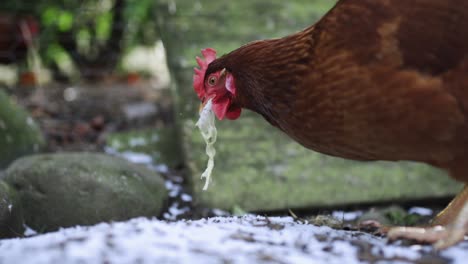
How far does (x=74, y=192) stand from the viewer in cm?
305

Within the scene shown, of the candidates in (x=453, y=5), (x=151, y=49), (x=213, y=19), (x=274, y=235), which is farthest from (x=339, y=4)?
(x=151, y=49)

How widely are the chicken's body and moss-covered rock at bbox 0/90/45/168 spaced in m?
2.56

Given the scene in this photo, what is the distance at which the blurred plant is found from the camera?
7.14 m

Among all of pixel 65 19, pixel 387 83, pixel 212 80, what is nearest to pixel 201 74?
pixel 212 80

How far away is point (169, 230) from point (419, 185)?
90.3 inches

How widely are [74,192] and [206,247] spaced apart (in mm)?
1506

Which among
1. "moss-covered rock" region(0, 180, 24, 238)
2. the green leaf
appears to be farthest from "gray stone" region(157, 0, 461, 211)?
the green leaf

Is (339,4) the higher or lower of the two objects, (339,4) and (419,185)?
the higher

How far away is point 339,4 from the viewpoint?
6.97 feet

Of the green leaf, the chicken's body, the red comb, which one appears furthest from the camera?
the green leaf

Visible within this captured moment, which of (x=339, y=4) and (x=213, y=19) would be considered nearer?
(x=339, y=4)

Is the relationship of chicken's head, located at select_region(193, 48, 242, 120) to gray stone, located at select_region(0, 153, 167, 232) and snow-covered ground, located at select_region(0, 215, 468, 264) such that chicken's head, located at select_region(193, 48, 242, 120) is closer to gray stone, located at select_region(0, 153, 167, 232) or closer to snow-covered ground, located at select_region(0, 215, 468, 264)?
snow-covered ground, located at select_region(0, 215, 468, 264)

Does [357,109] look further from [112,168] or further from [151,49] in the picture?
[151,49]

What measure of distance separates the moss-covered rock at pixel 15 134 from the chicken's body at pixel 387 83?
2.56 meters
